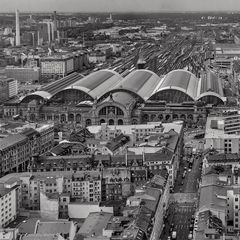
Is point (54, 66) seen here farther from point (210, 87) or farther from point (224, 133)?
point (224, 133)

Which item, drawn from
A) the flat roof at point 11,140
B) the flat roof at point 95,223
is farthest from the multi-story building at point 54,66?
the flat roof at point 95,223

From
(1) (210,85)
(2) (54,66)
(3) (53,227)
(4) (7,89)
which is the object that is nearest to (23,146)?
(3) (53,227)

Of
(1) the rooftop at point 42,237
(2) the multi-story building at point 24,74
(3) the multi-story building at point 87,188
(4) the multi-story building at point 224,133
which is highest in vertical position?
(4) the multi-story building at point 224,133

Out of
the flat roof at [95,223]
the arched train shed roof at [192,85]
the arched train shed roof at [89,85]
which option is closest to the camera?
the flat roof at [95,223]

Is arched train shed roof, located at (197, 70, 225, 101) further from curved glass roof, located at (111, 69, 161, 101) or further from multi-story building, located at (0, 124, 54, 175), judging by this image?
multi-story building, located at (0, 124, 54, 175)

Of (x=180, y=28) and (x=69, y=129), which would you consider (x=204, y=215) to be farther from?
(x=180, y=28)

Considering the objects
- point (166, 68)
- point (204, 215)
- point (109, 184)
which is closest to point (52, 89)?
point (166, 68)

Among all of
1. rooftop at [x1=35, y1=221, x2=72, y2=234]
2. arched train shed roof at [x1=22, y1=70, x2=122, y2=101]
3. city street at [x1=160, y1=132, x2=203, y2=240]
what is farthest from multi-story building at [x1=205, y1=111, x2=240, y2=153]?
arched train shed roof at [x1=22, y1=70, x2=122, y2=101]

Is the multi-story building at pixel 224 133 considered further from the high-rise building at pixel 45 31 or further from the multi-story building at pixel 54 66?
the high-rise building at pixel 45 31

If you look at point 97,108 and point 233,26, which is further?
point 233,26
